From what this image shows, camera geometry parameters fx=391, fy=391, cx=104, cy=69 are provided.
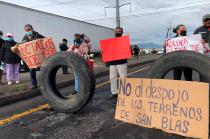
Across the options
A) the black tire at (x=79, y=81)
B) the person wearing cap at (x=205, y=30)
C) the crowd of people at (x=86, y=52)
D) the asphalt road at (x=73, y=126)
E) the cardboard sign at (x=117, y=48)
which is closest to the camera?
the asphalt road at (x=73, y=126)

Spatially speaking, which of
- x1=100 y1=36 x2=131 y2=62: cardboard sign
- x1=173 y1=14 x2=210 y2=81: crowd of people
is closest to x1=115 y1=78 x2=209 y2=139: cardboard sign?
x1=173 y1=14 x2=210 y2=81: crowd of people

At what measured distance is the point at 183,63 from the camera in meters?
6.21

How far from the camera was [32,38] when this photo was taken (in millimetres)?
10125

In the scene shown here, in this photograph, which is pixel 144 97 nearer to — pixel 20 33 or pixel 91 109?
pixel 91 109

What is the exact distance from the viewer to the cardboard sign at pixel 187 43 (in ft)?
24.8

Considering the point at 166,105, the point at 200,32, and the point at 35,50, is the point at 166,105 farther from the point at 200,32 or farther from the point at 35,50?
the point at 35,50

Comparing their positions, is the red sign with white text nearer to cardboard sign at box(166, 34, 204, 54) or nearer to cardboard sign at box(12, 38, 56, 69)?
cardboard sign at box(12, 38, 56, 69)

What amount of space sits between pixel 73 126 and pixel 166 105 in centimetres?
153

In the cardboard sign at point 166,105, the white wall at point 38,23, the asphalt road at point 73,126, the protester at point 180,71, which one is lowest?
the asphalt road at point 73,126

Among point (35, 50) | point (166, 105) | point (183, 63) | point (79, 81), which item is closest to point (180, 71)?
point (183, 63)

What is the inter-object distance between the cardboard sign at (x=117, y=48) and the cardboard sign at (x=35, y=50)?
5.28 feet

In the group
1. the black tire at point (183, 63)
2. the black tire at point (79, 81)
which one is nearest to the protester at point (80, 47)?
the black tire at point (79, 81)

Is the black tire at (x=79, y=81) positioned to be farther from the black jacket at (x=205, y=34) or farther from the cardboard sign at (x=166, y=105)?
the black jacket at (x=205, y=34)

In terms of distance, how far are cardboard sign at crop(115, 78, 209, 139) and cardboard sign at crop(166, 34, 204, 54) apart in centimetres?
200
